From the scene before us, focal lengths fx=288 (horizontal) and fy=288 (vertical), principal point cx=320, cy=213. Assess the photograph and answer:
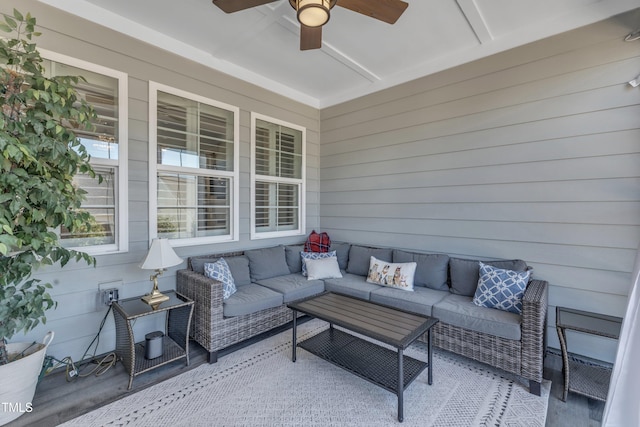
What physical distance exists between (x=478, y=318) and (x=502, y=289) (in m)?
0.36

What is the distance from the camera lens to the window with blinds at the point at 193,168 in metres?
3.02

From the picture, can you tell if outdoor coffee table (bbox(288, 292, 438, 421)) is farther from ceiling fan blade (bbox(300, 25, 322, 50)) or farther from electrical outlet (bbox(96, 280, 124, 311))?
ceiling fan blade (bbox(300, 25, 322, 50))

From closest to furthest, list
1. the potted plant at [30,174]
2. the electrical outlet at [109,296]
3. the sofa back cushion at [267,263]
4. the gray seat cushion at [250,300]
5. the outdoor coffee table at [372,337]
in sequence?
the potted plant at [30,174] < the outdoor coffee table at [372,337] < the electrical outlet at [109,296] < the gray seat cushion at [250,300] < the sofa back cushion at [267,263]

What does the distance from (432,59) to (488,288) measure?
263 cm

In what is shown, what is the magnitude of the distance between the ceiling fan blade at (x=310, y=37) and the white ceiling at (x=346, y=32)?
0.44m

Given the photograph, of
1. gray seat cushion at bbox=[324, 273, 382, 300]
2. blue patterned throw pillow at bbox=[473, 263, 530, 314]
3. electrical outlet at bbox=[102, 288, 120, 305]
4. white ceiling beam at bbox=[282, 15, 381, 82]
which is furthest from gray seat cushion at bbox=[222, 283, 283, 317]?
white ceiling beam at bbox=[282, 15, 381, 82]

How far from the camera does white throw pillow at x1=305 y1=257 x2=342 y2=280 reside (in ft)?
11.8

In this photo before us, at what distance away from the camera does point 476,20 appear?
106 inches

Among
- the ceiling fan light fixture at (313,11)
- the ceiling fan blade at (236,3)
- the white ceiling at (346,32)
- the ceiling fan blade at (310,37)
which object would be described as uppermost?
the white ceiling at (346,32)

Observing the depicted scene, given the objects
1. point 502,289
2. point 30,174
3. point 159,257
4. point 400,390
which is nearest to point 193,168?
point 159,257

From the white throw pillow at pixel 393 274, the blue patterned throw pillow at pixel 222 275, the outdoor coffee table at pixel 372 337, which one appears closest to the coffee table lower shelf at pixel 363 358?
the outdoor coffee table at pixel 372 337

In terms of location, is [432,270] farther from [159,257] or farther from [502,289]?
[159,257]

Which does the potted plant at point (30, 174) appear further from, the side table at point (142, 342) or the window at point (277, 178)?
the window at point (277, 178)

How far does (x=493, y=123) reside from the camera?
9.93 feet
